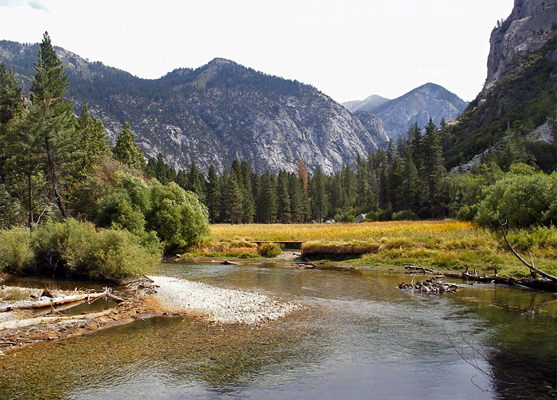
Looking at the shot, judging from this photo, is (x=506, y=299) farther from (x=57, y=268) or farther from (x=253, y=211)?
(x=253, y=211)

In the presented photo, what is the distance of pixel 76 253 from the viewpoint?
2227 cm

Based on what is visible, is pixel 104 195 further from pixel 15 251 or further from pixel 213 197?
pixel 213 197

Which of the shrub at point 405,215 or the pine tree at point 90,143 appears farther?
the shrub at point 405,215

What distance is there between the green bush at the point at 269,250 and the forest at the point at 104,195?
23.0 ft

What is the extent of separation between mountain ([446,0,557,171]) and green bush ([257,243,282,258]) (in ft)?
193

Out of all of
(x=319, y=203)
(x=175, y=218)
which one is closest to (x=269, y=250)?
(x=175, y=218)

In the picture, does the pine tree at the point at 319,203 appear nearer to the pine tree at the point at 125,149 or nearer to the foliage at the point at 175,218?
the pine tree at the point at 125,149

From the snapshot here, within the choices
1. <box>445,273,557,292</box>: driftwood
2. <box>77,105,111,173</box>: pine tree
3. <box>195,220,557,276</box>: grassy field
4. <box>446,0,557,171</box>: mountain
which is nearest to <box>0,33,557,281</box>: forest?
<box>77,105,111,173</box>: pine tree

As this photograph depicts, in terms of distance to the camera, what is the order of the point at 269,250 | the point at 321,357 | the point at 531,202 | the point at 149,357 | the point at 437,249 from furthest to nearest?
1. the point at 269,250
2. the point at 437,249
3. the point at 531,202
4. the point at 321,357
5. the point at 149,357

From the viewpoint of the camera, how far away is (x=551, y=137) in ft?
270

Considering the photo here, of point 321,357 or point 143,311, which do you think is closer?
point 321,357

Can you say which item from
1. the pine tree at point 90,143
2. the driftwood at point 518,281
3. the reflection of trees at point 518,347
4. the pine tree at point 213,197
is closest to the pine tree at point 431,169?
the driftwood at point 518,281

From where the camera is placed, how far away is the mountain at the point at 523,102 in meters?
86.4

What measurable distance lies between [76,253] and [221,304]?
10.9m
